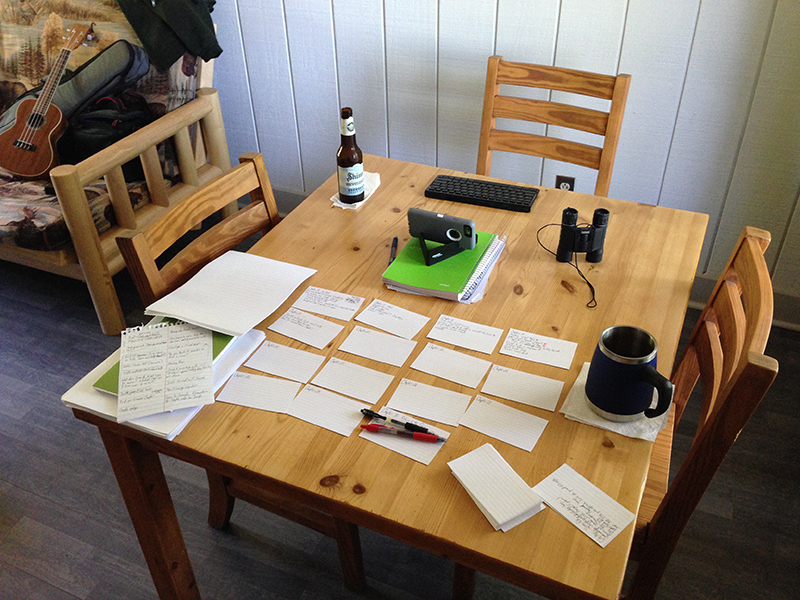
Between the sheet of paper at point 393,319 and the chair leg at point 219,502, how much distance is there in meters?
0.65

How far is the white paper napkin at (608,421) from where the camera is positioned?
3.22 feet

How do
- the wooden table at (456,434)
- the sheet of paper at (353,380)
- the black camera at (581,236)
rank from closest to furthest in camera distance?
the wooden table at (456,434) → the sheet of paper at (353,380) → the black camera at (581,236)

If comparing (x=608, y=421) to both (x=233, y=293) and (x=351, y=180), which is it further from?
(x=351, y=180)

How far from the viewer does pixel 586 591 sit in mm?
781

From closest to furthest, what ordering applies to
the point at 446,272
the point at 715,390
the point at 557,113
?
1. the point at 715,390
2. the point at 446,272
3. the point at 557,113

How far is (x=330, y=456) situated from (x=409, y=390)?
0.61 feet

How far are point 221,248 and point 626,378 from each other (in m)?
0.91

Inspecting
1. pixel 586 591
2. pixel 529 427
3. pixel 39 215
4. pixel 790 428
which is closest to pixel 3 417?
pixel 39 215

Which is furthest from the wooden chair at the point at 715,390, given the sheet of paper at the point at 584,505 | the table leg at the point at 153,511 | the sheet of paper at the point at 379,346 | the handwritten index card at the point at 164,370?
the table leg at the point at 153,511

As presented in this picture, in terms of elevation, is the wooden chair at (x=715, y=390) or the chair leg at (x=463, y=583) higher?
the wooden chair at (x=715, y=390)

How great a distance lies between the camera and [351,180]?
1556 mm

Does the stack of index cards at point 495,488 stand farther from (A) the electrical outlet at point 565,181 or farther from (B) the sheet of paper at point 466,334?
(A) the electrical outlet at point 565,181

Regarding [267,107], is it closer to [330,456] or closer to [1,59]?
[1,59]

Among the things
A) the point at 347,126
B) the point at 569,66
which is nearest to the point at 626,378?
the point at 347,126
